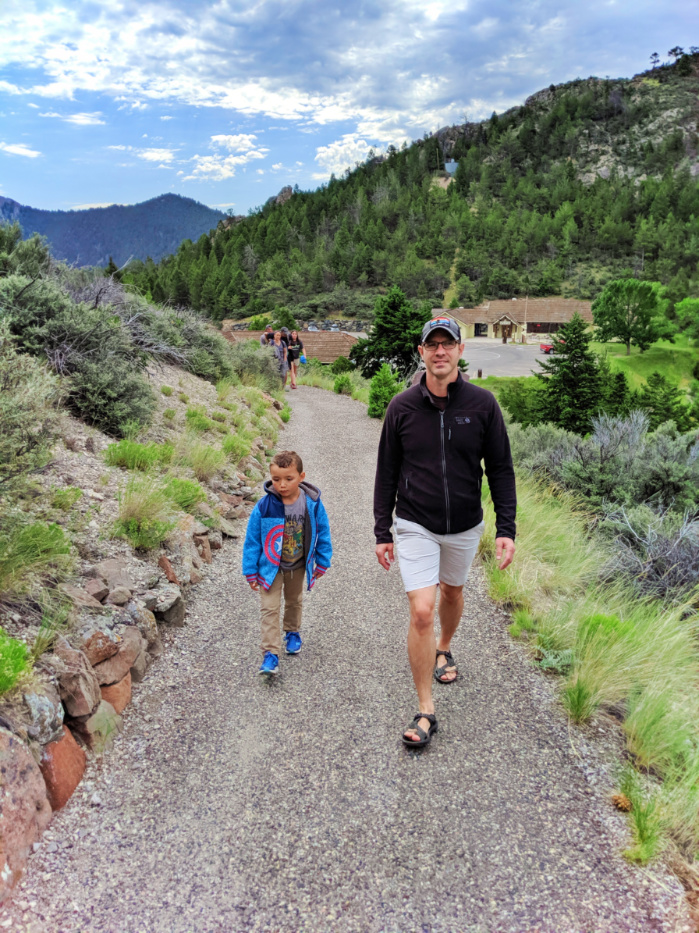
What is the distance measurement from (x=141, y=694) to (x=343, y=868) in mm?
1714

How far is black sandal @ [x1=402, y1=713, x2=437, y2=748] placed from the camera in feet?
9.61

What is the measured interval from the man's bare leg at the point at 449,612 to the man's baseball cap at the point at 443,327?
1427 mm

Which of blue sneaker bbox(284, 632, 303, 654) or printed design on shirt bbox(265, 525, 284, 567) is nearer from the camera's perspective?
printed design on shirt bbox(265, 525, 284, 567)

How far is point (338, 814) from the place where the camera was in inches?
103

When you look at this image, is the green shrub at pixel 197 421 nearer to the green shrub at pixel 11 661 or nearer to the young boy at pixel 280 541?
the young boy at pixel 280 541

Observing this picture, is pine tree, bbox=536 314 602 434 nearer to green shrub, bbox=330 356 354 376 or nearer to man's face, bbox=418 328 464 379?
green shrub, bbox=330 356 354 376

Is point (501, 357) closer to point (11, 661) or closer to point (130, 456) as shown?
point (130, 456)

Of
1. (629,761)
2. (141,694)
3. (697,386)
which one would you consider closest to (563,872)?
(629,761)

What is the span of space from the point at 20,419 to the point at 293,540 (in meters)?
A: 2.12

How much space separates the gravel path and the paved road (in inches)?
1668

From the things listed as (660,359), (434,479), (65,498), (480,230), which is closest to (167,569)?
(65,498)

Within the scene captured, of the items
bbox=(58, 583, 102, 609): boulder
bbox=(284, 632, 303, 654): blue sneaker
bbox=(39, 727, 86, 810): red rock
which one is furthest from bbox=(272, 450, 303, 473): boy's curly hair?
bbox=(39, 727, 86, 810): red rock

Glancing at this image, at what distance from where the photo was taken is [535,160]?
149 metres

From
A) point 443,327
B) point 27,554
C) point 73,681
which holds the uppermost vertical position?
point 443,327
